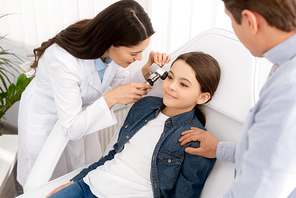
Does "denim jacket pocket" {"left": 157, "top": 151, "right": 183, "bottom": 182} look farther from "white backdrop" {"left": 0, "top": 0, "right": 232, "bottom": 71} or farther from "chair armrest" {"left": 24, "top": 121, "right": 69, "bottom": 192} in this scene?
"white backdrop" {"left": 0, "top": 0, "right": 232, "bottom": 71}

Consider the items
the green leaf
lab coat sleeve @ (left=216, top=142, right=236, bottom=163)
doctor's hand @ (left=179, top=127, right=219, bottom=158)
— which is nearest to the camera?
lab coat sleeve @ (left=216, top=142, right=236, bottom=163)

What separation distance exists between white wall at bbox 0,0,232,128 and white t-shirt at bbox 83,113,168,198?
563 millimetres

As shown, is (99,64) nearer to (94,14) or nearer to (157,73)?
(157,73)

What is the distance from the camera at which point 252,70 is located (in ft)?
3.07

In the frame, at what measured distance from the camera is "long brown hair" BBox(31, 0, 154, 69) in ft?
3.20

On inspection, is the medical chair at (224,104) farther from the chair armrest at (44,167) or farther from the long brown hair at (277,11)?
the long brown hair at (277,11)

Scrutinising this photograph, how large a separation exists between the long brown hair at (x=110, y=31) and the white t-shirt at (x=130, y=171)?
0.37m

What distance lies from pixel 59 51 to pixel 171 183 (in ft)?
2.22

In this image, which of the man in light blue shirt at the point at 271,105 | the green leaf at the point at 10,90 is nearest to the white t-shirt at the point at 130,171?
the man in light blue shirt at the point at 271,105

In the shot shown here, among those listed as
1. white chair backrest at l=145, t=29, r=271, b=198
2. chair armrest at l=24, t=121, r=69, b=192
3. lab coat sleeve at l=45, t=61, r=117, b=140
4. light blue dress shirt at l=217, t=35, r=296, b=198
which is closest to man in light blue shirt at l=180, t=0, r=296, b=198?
light blue dress shirt at l=217, t=35, r=296, b=198

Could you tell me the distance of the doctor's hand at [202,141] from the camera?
927 mm

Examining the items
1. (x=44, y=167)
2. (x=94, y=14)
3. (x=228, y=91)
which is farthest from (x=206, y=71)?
(x=94, y=14)

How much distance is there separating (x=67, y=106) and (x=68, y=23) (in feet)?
3.30

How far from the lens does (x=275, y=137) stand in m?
0.48
